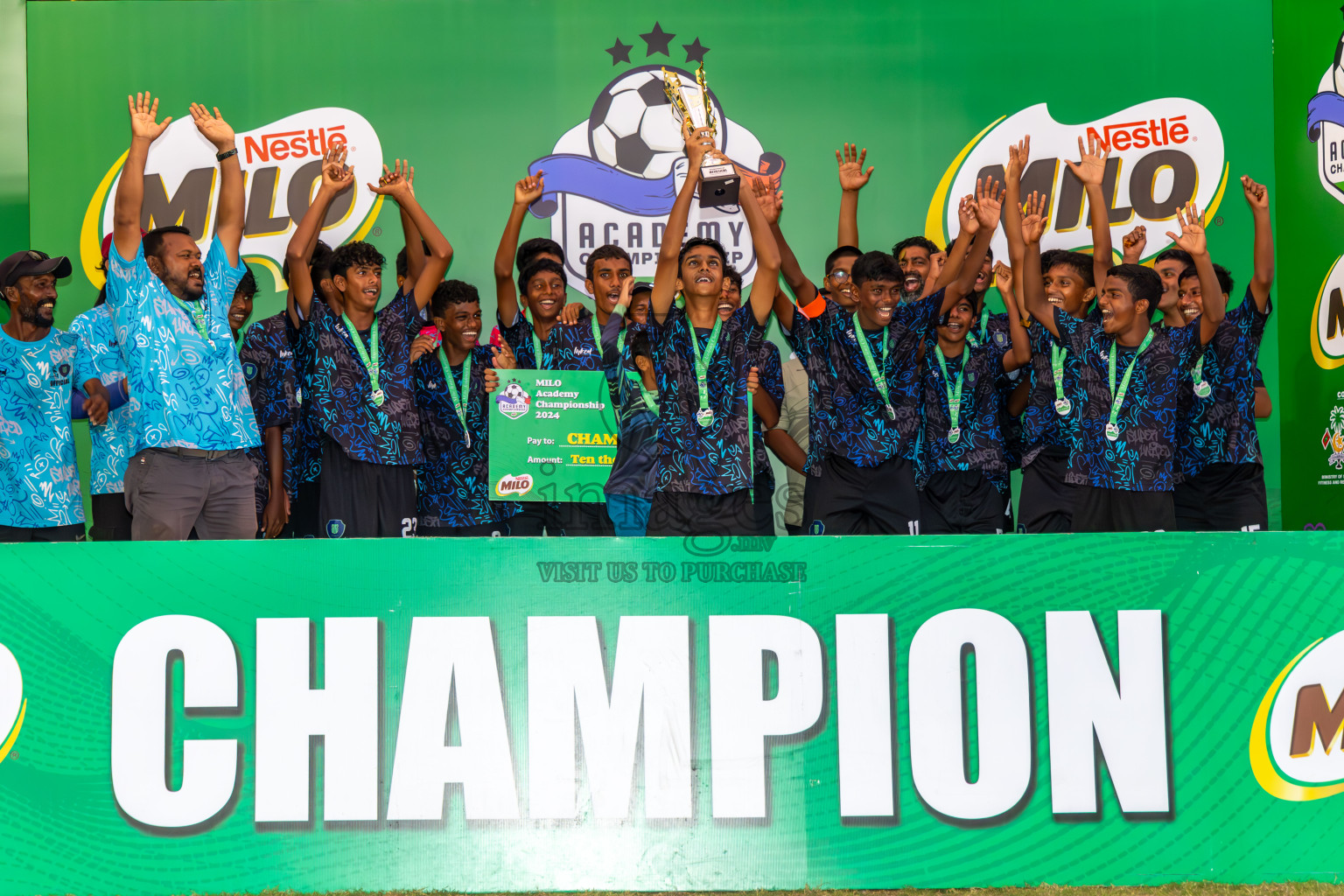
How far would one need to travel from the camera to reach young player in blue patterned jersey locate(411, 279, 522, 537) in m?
5.46

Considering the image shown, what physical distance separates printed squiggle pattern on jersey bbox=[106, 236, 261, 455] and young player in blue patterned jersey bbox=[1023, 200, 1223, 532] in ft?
11.2

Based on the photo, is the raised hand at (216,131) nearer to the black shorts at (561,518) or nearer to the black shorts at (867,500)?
the black shorts at (561,518)

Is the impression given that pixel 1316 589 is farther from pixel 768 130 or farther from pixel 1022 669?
pixel 768 130

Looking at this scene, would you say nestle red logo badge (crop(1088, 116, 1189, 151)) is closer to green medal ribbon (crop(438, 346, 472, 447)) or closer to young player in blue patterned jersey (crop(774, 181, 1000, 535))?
young player in blue patterned jersey (crop(774, 181, 1000, 535))

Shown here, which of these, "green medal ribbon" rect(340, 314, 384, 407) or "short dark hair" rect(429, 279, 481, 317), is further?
"short dark hair" rect(429, 279, 481, 317)

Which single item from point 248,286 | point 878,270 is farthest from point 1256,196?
point 248,286

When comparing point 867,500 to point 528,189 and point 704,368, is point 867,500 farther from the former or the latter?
point 528,189

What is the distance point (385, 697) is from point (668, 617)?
2.70 feet

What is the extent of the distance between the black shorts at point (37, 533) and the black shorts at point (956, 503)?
3.86m

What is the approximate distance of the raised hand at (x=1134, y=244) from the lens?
6457 millimetres

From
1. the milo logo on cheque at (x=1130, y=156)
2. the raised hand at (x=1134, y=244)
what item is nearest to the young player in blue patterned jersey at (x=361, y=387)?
the milo logo on cheque at (x=1130, y=156)

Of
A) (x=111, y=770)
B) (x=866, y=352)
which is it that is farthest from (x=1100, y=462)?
(x=111, y=770)

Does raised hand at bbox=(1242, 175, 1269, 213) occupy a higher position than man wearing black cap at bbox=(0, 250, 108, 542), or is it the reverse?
raised hand at bbox=(1242, 175, 1269, 213)

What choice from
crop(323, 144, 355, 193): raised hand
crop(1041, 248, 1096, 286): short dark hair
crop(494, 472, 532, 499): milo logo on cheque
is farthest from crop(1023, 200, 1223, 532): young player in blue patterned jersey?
crop(323, 144, 355, 193): raised hand
